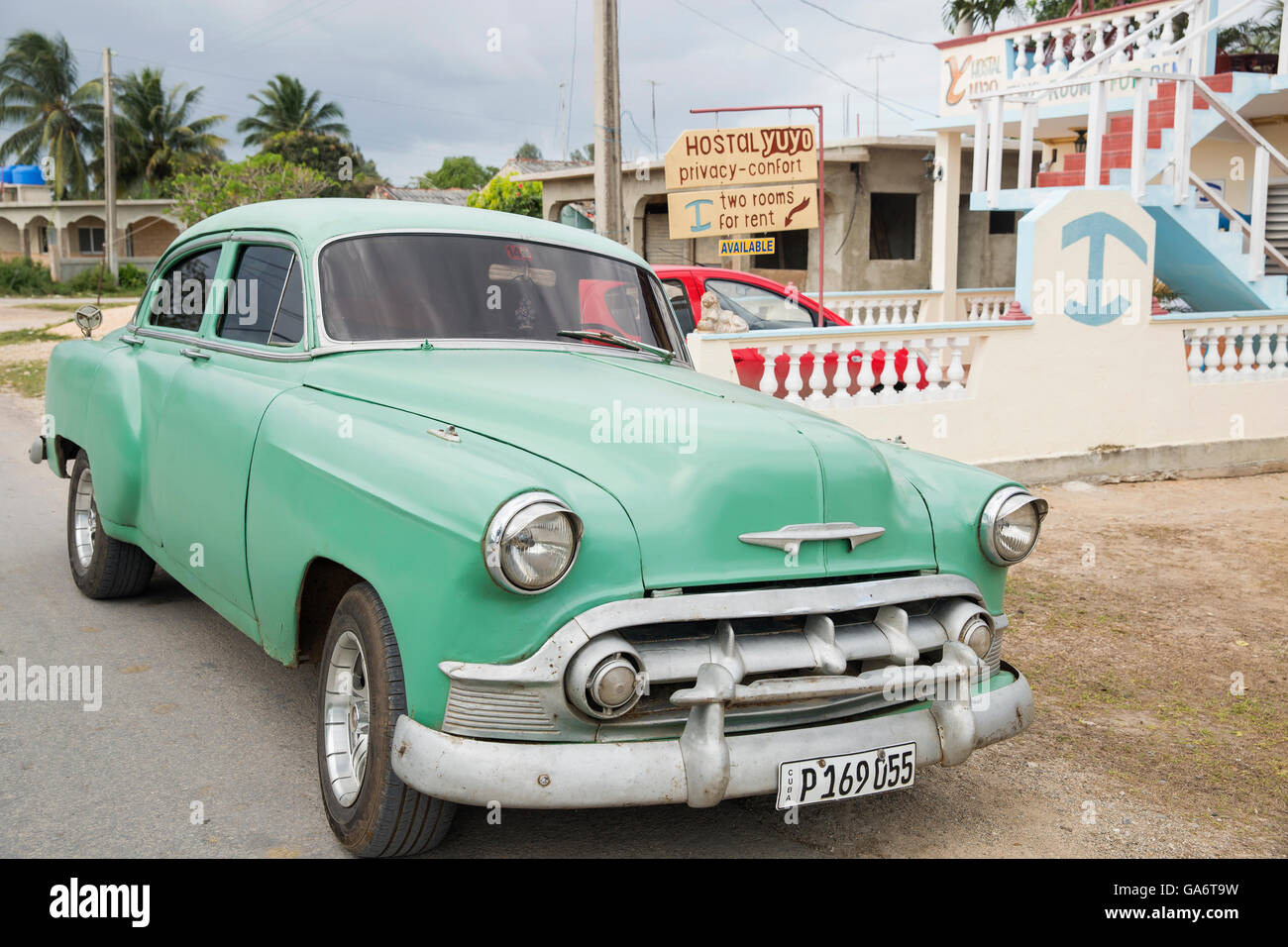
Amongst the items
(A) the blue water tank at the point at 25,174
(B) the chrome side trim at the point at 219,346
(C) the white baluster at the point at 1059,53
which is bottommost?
(B) the chrome side trim at the point at 219,346

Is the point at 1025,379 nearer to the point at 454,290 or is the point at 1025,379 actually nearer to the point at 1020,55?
the point at 454,290

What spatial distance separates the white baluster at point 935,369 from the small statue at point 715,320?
1521mm

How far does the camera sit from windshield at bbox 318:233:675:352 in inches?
159

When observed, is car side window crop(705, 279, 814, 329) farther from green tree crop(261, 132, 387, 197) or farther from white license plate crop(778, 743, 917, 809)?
green tree crop(261, 132, 387, 197)

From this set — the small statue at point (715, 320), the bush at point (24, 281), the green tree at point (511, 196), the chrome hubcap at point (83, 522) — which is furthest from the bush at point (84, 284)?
the chrome hubcap at point (83, 522)

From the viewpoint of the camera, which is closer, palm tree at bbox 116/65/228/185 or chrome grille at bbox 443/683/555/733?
chrome grille at bbox 443/683/555/733

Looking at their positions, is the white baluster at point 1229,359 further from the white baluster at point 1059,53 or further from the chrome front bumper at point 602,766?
the chrome front bumper at point 602,766

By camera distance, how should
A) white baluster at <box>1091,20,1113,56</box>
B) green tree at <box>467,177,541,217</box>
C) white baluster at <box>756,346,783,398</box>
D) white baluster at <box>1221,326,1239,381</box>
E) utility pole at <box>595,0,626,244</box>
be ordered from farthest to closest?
green tree at <box>467,177,541,217</box>
white baluster at <box>1091,20,1113,56</box>
white baluster at <box>1221,326,1239,381</box>
utility pole at <box>595,0,626,244</box>
white baluster at <box>756,346,783,398</box>

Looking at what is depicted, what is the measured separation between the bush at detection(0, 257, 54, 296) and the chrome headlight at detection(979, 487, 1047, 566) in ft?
154

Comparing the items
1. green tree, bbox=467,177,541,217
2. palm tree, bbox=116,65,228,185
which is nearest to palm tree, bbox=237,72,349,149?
palm tree, bbox=116,65,228,185

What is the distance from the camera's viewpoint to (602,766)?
2.81 meters

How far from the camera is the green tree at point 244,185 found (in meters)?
32.8

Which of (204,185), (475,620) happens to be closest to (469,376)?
(475,620)

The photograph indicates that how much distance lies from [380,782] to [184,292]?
9.88 ft
